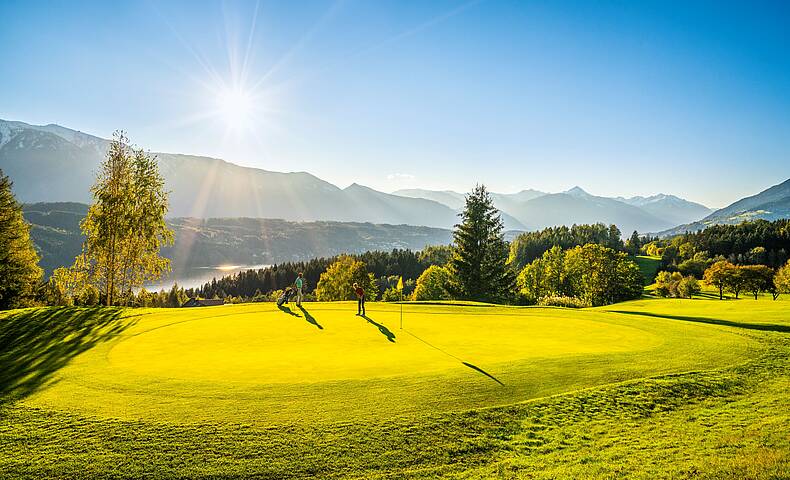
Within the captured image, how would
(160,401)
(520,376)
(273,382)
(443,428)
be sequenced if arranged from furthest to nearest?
(520,376) < (273,382) < (160,401) < (443,428)

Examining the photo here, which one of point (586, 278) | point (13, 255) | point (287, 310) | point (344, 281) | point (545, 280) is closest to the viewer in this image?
point (287, 310)

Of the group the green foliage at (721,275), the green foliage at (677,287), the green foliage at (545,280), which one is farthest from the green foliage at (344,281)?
the green foliage at (677,287)

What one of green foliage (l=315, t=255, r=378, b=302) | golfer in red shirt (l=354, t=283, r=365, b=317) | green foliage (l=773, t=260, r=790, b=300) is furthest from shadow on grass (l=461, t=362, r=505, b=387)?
green foliage (l=773, t=260, r=790, b=300)

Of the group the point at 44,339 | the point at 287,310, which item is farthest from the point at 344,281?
the point at 44,339

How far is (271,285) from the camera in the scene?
478ft

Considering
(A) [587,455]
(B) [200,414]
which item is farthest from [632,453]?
(B) [200,414]

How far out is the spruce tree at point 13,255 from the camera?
41281 millimetres

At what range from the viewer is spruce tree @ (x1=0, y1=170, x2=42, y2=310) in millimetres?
41281

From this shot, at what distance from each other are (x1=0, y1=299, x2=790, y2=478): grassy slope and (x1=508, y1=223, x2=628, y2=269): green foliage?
138995 millimetres

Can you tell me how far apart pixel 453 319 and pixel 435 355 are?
28.7 ft

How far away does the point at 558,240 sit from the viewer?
15762 centimetres

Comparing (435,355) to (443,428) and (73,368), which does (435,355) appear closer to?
(443,428)

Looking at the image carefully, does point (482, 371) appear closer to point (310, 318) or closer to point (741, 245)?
point (310, 318)

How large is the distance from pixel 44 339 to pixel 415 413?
17253 millimetres
